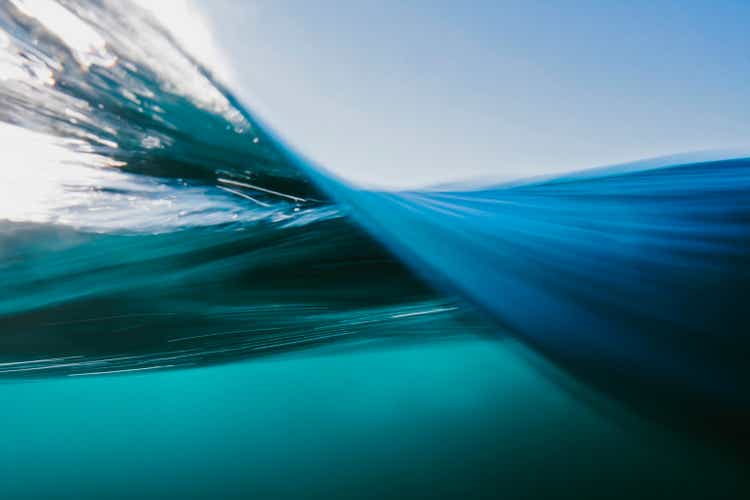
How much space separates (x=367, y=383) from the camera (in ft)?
2.69

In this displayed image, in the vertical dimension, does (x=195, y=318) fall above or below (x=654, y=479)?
above

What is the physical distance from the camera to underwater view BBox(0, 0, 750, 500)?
1.97ft

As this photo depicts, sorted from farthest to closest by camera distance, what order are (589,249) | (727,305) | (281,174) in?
(281,174), (589,249), (727,305)

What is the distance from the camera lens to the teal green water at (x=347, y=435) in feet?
2.14

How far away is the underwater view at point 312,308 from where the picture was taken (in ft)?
1.97

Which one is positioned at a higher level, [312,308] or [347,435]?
[312,308]

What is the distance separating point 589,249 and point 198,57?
74cm

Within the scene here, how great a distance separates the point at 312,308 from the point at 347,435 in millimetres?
250

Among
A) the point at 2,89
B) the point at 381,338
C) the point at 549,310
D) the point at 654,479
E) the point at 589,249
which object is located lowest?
the point at 654,479

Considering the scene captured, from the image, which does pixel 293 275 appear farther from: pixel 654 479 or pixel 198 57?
pixel 654 479

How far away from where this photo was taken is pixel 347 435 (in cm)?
74

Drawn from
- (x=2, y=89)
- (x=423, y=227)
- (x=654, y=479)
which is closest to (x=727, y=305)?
(x=654, y=479)

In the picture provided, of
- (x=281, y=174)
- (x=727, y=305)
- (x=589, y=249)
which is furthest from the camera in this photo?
(x=281, y=174)

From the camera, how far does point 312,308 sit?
0.82 meters
